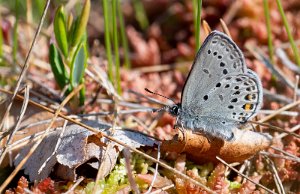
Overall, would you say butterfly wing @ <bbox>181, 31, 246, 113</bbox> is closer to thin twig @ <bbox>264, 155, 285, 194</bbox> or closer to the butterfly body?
the butterfly body

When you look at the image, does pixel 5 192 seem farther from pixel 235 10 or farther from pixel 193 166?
pixel 235 10

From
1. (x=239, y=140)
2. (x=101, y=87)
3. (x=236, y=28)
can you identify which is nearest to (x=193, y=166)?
(x=239, y=140)

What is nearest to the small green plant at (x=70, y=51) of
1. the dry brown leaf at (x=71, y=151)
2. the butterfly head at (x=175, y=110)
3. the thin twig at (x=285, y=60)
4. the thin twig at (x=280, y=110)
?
the dry brown leaf at (x=71, y=151)

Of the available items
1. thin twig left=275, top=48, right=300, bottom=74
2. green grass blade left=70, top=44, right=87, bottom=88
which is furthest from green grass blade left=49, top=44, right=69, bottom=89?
thin twig left=275, top=48, right=300, bottom=74

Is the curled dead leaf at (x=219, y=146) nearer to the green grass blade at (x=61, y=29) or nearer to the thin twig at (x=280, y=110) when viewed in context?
the thin twig at (x=280, y=110)

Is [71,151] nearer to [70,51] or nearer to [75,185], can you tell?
[75,185]
